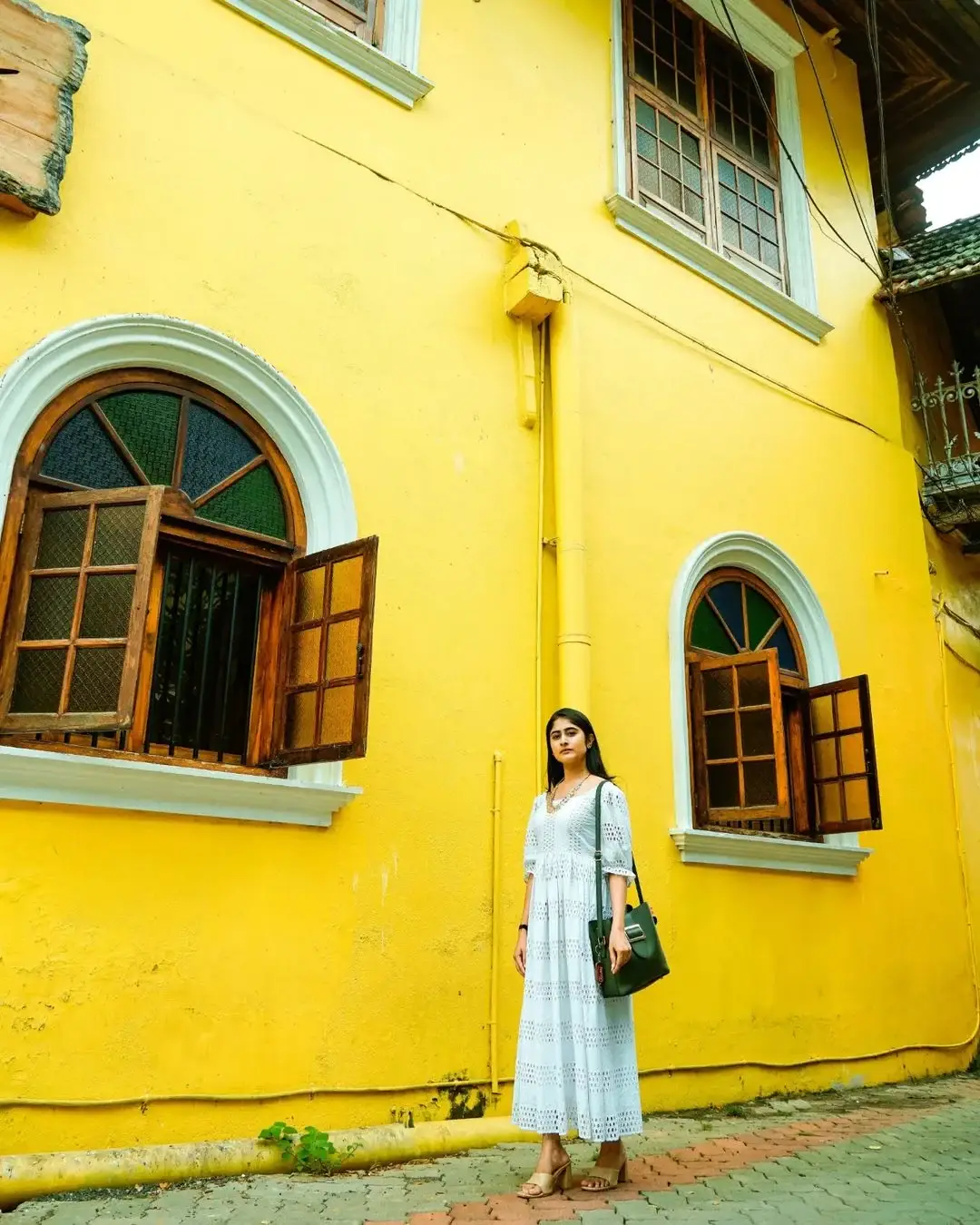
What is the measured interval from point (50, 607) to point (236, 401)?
126cm

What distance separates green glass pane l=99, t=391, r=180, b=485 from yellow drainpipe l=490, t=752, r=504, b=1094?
1931 mm

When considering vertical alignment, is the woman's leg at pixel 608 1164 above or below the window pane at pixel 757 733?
below

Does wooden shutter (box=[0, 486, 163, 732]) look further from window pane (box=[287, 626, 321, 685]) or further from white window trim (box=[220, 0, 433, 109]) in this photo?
white window trim (box=[220, 0, 433, 109])

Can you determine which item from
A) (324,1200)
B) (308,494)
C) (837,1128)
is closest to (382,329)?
(308,494)

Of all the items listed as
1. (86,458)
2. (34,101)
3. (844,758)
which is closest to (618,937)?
(86,458)

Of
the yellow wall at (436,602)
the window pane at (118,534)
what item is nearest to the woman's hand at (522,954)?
the yellow wall at (436,602)

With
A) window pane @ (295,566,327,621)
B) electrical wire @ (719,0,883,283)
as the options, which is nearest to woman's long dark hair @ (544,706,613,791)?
window pane @ (295,566,327,621)

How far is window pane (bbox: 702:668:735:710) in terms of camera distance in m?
5.86

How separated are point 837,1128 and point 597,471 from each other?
3409 millimetres

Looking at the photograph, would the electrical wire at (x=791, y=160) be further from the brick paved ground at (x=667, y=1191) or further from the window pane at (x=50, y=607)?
the brick paved ground at (x=667, y=1191)

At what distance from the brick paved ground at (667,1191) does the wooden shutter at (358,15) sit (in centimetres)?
517

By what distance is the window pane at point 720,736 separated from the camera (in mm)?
5797

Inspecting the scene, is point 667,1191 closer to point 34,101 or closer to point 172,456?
point 172,456

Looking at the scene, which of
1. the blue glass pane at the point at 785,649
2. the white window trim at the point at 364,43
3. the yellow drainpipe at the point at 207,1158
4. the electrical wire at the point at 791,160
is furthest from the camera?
the electrical wire at the point at 791,160
